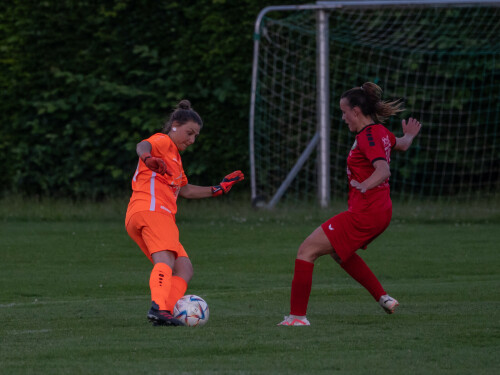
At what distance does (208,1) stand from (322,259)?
273 inches

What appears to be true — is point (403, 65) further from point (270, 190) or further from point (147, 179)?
point (147, 179)

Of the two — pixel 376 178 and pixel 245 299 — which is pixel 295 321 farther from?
pixel 245 299

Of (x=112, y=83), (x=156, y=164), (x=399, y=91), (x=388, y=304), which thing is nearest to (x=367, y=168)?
(x=388, y=304)

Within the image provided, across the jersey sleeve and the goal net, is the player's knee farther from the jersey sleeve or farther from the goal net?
the goal net

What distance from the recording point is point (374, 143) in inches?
243

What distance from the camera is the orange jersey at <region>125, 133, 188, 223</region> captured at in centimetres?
639

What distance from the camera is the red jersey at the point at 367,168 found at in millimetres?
6207

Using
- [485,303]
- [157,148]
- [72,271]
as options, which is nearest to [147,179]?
[157,148]

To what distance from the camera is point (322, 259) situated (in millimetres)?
10625

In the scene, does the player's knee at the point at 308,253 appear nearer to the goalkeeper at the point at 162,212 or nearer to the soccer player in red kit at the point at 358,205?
the soccer player in red kit at the point at 358,205

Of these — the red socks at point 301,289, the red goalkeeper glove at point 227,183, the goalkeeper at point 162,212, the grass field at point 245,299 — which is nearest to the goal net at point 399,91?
the grass field at point 245,299

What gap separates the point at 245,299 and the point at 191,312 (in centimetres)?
165

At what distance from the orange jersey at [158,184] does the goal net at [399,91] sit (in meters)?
8.61

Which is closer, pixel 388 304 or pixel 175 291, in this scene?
pixel 175 291
